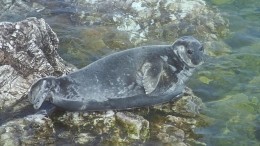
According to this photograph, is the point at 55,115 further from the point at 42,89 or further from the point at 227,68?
the point at 227,68

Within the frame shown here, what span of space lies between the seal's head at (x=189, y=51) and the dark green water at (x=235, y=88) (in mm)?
792

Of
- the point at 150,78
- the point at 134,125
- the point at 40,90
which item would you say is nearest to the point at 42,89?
the point at 40,90

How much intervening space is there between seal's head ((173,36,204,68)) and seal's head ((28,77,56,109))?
1877mm

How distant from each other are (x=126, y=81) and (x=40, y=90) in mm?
1196

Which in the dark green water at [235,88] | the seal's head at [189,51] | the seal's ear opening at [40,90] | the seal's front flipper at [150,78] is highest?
the seal's head at [189,51]

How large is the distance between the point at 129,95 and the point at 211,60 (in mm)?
3030

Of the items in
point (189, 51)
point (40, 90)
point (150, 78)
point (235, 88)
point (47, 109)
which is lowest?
point (235, 88)

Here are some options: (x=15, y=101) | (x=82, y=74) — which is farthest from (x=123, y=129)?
(x=15, y=101)

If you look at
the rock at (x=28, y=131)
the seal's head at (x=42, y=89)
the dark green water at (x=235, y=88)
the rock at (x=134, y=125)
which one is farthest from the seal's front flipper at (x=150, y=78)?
the rock at (x=28, y=131)

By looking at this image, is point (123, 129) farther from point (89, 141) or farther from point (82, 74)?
point (82, 74)

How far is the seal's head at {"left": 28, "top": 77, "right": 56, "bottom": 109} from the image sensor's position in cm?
654

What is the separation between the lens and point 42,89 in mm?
6531

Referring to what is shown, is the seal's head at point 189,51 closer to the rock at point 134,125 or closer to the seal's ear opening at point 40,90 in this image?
the rock at point 134,125

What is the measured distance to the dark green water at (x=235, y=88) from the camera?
678cm
